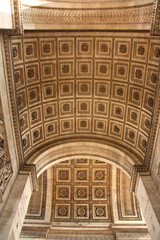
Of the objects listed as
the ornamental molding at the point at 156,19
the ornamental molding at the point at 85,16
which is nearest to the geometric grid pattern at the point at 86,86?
the ornamental molding at the point at 85,16

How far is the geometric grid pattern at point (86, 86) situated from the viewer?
1188 cm

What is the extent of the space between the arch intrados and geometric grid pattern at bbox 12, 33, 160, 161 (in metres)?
0.69

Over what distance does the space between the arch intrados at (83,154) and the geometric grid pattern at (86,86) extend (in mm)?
685

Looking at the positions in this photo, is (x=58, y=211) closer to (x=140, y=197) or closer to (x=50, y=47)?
(x=140, y=197)

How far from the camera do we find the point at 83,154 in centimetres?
1522

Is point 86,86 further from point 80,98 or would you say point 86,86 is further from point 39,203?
point 39,203

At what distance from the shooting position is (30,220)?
1811 centimetres

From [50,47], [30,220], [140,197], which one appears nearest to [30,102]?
[50,47]

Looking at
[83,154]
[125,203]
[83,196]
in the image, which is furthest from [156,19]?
[83,196]

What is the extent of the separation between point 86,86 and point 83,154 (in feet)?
14.5

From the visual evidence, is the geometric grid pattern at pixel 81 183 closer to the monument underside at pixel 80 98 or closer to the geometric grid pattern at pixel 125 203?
the geometric grid pattern at pixel 125 203

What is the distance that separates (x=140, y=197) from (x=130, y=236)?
6.64 m

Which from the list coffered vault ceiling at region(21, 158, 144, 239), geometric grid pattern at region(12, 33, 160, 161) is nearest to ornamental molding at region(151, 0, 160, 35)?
geometric grid pattern at region(12, 33, 160, 161)

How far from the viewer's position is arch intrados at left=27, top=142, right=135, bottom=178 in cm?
1398
